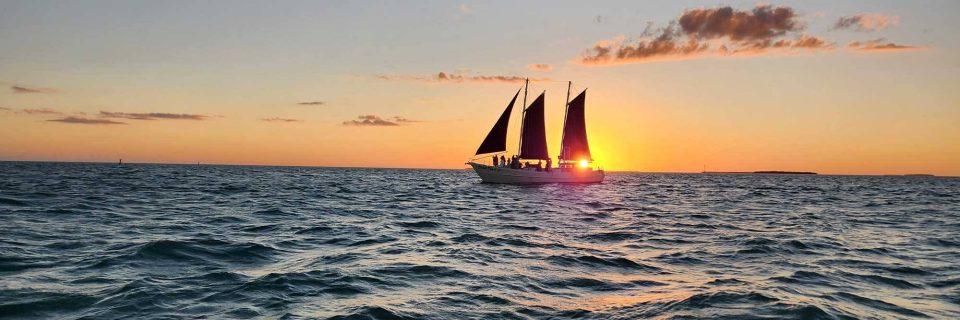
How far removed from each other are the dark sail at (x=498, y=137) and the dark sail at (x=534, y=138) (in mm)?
3761

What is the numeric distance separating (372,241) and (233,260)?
14.7 feet

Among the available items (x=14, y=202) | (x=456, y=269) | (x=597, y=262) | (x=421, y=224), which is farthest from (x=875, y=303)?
(x=14, y=202)

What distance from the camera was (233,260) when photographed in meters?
A: 13.3

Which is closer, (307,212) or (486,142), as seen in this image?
(307,212)

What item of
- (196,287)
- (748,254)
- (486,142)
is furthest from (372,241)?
(486,142)

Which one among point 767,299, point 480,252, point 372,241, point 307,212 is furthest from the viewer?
point 307,212

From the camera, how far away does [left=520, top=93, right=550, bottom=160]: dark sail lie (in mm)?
73188

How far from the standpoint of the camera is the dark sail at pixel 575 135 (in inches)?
3044

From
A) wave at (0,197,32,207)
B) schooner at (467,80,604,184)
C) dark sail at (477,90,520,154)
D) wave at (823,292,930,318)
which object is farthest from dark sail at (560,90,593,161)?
wave at (823,292,930,318)

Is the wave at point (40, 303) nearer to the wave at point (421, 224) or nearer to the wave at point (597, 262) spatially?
the wave at point (597, 262)

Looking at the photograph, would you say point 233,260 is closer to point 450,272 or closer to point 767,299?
point 450,272

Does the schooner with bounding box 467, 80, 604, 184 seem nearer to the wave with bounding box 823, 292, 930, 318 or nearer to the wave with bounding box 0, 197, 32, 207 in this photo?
the wave with bounding box 0, 197, 32, 207

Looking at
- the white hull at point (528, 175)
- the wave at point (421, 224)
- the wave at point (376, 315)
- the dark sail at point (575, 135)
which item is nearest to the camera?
the wave at point (376, 315)

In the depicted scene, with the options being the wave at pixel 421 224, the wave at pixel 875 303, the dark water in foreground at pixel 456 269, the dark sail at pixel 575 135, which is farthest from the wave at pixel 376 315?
the dark sail at pixel 575 135
